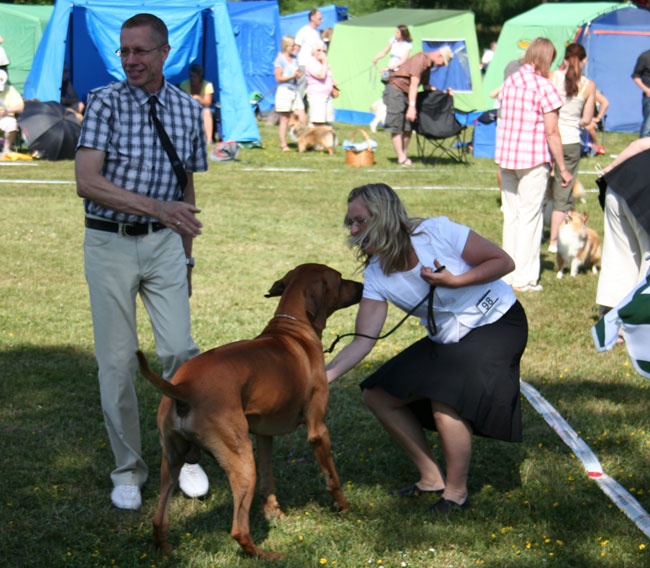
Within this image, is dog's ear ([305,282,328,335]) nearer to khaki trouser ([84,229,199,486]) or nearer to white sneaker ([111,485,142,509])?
khaki trouser ([84,229,199,486])

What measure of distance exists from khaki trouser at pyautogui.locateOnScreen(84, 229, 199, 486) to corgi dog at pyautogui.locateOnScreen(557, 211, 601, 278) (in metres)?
5.39

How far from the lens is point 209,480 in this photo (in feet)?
14.4

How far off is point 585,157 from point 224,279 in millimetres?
11244

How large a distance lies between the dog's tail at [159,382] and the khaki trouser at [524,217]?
5414 millimetres

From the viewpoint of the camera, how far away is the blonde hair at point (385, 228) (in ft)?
12.5

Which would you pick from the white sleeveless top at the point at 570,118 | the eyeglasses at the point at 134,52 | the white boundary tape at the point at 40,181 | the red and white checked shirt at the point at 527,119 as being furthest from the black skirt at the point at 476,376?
the white boundary tape at the point at 40,181

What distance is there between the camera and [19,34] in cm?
2295

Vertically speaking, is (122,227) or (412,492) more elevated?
(122,227)

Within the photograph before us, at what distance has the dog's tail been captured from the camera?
3.12 metres

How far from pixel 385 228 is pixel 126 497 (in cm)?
174

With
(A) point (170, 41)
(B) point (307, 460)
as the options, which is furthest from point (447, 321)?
(A) point (170, 41)

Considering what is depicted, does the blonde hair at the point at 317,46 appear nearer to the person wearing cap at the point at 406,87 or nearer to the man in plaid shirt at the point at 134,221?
the person wearing cap at the point at 406,87

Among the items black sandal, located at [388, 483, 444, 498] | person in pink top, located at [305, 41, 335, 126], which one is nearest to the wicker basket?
person in pink top, located at [305, 41, 335, 126]

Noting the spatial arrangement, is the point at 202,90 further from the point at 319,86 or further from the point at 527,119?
the point at 527,119
